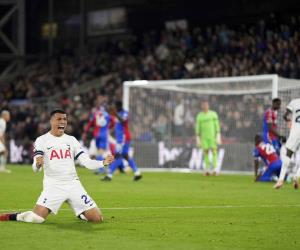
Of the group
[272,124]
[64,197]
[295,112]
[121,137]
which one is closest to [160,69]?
[121,137]

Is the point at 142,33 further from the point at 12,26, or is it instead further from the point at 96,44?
the point at 12,26

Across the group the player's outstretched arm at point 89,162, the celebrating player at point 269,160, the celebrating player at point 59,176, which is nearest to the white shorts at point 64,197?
the celebrating player at point 59,176

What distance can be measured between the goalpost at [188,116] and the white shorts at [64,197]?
14.6 m

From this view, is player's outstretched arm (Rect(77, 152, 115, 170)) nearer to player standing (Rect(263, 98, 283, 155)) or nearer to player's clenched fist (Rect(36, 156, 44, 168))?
player's clenched fist (Rect(36, 156, 44, 168))

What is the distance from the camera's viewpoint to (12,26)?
49.7 metres

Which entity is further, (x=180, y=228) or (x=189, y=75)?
(x=189, y=75)

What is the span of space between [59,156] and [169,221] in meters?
1.77

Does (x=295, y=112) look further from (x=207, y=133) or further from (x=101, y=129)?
(x=101, y=129)

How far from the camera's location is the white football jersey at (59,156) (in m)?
11.5

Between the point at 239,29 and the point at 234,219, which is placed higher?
the point at 239,29

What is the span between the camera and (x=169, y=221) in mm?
11711

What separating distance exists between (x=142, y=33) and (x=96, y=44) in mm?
3737

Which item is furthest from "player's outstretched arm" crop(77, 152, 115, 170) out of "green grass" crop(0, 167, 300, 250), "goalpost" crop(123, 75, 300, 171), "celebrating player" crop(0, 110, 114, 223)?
"goalpost" crop(123, 75, 300, 171)

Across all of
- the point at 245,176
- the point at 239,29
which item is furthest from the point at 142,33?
the point at 245,176
